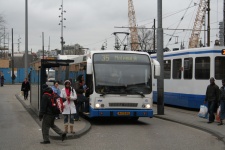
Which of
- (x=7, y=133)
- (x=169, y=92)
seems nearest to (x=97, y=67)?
(x=7, y=133)

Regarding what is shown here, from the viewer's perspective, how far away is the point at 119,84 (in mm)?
15414

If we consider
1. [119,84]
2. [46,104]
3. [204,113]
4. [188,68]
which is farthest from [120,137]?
[188,68]

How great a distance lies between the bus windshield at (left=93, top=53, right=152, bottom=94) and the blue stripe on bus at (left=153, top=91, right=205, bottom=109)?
6.53 metres

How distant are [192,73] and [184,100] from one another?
1.68m

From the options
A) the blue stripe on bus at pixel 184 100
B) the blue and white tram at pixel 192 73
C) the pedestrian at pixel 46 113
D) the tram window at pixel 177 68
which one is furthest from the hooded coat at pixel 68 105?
the tram window at pixel 177 68

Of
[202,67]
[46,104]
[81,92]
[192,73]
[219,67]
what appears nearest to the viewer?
[46,104]

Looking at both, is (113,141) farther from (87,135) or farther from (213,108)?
(213,108)

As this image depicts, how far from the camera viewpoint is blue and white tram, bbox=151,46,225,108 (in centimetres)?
2091

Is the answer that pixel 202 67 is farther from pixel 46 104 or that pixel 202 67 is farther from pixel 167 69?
pixel 46 104

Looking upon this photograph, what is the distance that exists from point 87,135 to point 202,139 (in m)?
3.46

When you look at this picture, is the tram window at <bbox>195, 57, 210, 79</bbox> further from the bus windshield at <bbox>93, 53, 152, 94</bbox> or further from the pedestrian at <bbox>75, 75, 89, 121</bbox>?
the pedestrian at <bbox>75, 75, 89, 121</bbox>

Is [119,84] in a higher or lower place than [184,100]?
higher

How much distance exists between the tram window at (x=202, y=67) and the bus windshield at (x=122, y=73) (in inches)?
236

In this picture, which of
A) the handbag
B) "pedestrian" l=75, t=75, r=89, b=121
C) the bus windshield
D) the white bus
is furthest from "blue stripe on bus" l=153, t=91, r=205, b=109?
"pedestrian" l=75, t=75, r=89, b=121
